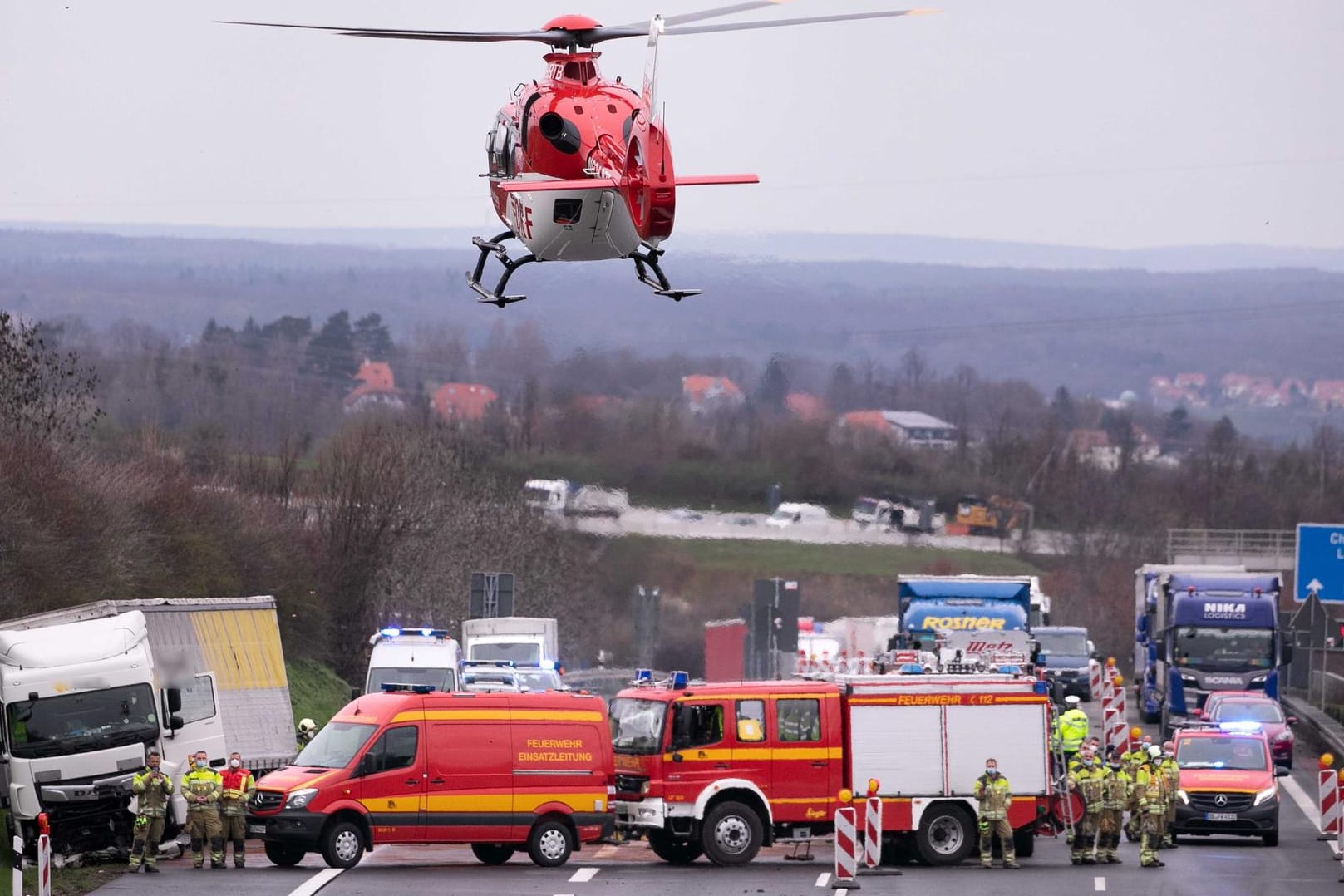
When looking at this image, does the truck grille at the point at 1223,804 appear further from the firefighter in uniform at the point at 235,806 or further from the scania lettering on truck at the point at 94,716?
the scania lettering on truck at the point at 94,716

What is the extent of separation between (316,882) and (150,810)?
9.43 feet

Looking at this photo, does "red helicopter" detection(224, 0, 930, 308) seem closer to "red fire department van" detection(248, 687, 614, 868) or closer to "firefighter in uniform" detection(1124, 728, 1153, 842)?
"red fire department van" detection(248, 687, 614, 868)

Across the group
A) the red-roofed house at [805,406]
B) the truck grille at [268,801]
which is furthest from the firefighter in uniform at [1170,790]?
the red-roofed house at [805,406]

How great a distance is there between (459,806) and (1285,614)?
27.6 m

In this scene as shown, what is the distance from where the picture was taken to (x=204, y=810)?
24516 millimetres

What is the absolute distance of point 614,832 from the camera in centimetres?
2583

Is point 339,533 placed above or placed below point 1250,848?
above

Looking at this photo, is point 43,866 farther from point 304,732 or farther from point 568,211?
point 304,732

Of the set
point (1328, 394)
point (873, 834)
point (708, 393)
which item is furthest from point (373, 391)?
point (873, 834)

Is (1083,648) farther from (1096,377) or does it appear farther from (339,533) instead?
(1096,377)

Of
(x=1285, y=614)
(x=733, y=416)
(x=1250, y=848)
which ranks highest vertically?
(x=733, y=416)

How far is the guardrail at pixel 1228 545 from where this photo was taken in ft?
236

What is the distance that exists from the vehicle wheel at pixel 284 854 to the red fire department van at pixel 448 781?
0.02m

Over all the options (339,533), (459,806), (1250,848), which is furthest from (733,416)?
(459,806)
